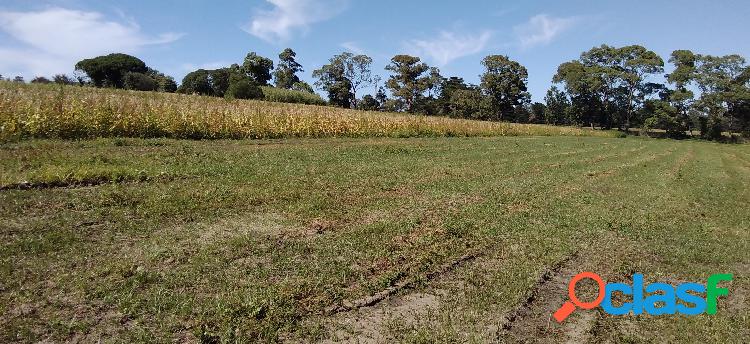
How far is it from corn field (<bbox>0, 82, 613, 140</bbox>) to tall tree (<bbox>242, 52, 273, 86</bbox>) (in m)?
64.0

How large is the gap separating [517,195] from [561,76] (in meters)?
93.6

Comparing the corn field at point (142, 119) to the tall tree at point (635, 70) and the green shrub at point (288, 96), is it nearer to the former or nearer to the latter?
the green shrub at point (288, 96)

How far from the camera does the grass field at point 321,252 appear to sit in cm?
349

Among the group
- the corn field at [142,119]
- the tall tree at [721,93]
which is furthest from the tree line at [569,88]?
the corn field at [142,119]

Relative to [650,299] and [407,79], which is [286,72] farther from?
[650,299]

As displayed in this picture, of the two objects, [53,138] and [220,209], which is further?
[53,138]

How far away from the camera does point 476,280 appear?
14.8ft

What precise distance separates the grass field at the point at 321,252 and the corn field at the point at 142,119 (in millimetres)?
1851

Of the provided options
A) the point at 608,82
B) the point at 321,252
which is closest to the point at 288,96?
the point at 321,252

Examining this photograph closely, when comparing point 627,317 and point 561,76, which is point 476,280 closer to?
point 627,317

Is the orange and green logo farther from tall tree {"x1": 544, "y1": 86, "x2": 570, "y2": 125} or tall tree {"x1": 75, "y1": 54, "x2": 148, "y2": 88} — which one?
tall tree {"x1": 544, "y1": 86, "x2": 570, "y2": 125}

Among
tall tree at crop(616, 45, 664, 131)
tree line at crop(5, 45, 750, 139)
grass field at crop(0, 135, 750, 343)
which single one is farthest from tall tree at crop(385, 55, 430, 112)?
grass field at crop(0, 135, 750, 343)

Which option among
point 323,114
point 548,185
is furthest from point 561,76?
point 548,185

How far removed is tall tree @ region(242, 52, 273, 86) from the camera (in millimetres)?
83375
